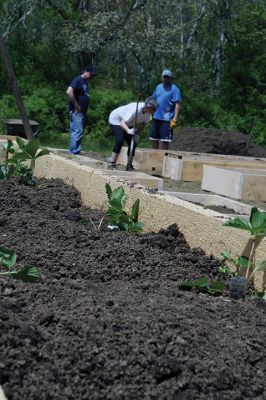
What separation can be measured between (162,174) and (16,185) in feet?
17.5

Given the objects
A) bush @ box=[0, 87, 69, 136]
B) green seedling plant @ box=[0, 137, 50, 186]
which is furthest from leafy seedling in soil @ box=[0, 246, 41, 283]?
bush @ box=[0, 87, 69, 136]

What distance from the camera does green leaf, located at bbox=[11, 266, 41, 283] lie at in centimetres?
400

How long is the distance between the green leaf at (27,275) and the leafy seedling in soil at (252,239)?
1088mm

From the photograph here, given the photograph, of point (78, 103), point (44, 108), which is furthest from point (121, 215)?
point (44, 108)

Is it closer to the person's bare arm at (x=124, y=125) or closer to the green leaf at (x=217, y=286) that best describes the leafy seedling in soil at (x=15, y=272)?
the green leaf at (x=217, y=286)

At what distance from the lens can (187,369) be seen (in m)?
2.92

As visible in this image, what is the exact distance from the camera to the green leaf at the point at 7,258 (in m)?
4.04

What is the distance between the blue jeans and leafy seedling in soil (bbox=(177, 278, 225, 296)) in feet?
34.4

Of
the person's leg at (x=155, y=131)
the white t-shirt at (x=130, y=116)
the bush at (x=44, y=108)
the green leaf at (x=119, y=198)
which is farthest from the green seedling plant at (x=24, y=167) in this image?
the bush at (x=44, y=108)

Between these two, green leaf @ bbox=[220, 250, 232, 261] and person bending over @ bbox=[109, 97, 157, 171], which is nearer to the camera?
green leaf @ bbox=[220, 250, 232, 261]

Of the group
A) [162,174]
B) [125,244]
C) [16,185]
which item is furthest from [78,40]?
[125,244]

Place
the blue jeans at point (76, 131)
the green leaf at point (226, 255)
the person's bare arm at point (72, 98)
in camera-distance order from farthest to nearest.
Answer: the blue jeans at point (76, 131) → the person's bare arm at point (72, 98) → the green leaf at point (226, 255)

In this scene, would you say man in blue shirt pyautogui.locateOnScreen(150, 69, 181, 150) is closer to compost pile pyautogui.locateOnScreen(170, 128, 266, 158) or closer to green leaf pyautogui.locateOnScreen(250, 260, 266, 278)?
compost pile pyautogui.locateOnScreen(170, 128, 266, 158)

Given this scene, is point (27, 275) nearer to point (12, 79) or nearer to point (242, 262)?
point (242, 262)
